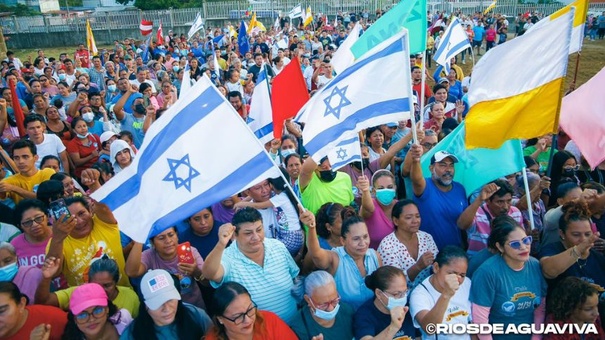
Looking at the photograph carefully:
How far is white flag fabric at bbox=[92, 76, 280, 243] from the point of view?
3.20 meters

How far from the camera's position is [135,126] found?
770 cm

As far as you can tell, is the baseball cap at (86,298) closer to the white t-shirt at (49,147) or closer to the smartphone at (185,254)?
the smartphone at (185,254)

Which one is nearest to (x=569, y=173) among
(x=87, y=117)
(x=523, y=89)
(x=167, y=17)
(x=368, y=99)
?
(x=523, y=89)

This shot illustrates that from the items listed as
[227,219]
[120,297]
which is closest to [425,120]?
[227,219]

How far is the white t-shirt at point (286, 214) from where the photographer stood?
14.0 feet

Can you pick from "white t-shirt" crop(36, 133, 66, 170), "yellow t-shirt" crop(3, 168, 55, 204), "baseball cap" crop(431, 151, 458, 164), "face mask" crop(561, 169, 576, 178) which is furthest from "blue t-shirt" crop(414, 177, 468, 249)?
"white t-shirt" crop(36, 133, 66, 170)

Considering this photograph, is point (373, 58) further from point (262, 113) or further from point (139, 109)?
point (139, 109)

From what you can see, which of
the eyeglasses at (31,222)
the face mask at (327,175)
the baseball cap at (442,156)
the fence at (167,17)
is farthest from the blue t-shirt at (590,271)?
the fence at (167,17)

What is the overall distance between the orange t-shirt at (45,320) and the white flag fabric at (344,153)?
264 centimetres

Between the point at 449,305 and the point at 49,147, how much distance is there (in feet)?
18.1

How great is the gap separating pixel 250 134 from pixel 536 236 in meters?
2.86

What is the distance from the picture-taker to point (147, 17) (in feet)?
102

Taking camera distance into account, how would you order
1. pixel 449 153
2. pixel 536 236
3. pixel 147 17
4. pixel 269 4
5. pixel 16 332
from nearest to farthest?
pixel 16 332 < pixel 536 236 < pixel 449 153 < pixel 147 17 < pixel 269 4

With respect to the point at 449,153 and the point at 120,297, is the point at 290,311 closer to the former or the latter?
the point at 120,297
